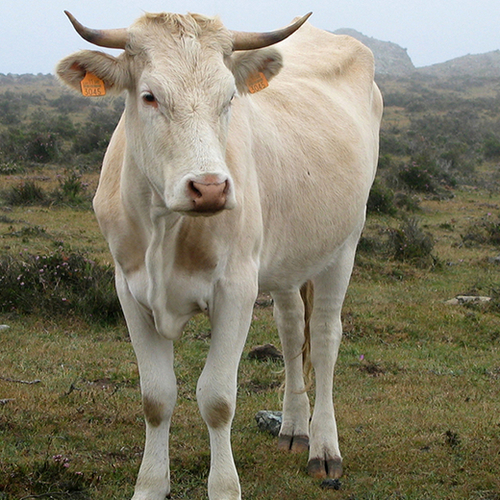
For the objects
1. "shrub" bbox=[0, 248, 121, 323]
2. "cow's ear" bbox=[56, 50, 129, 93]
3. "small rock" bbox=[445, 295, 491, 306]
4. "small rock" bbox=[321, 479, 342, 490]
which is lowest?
"small rock" bbox=[445, 295, 491, 306]

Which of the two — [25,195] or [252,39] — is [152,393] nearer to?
[252,39]

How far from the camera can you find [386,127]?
3488cm

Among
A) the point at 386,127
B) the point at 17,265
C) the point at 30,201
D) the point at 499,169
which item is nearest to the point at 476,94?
the point at 386,127

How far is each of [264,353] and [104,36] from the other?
4065mm

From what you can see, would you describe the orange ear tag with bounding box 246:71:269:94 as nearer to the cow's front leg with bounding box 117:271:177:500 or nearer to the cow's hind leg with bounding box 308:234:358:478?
the cow's front leg with bounding box 117:271:177:500

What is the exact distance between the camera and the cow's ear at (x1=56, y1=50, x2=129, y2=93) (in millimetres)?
3379

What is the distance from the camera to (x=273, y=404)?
5.73 metres

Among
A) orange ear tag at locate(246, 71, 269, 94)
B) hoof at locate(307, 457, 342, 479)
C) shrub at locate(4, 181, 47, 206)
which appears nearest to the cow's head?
orange ear tag at locate(246, 71, 269, 94)

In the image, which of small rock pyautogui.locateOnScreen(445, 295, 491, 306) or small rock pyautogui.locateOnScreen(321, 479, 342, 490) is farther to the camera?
small rock pyautogui.locateOnScreen(445, 295, 491, 306)

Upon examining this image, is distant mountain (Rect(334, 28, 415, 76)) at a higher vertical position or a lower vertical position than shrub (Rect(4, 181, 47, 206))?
lower

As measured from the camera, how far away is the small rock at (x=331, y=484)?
14.1 ft

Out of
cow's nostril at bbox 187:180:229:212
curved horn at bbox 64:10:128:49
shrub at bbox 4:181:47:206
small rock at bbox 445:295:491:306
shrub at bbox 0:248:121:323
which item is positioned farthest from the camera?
shrub at bbox 4:181:47:206

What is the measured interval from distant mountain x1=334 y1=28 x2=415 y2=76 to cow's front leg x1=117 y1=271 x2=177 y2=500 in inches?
5368

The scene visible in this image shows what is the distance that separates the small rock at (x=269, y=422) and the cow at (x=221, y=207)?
0.13 m
